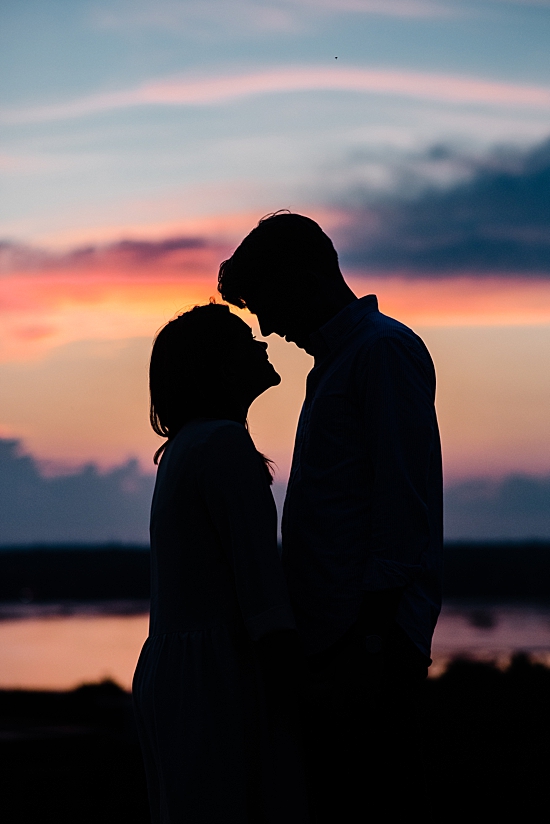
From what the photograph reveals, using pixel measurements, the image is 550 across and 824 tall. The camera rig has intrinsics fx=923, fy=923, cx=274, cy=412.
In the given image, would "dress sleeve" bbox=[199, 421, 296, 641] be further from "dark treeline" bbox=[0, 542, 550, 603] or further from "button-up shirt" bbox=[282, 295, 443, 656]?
"dark treeline" bbox=[0, 542, 550, 603]

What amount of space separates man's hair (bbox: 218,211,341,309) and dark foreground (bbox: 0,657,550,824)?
499 centimetres

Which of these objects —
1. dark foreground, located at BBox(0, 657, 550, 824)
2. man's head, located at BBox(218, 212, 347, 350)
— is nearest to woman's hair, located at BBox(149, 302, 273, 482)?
man's head, located at BBox(218, 212, 347, 350)

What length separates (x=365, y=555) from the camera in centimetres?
236

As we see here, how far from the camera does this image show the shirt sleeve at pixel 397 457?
89.0 inches

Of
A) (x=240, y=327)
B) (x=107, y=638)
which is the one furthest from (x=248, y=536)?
(x=107, y=638)

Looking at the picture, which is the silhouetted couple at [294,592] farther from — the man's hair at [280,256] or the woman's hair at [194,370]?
the man's hair at [280,256]

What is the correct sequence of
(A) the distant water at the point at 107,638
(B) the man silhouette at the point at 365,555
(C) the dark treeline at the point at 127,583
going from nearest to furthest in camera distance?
(B) the man silhouette at the point at 365,555 < (A) the distant water at the point at 107,638 < (C) the dark treeline at the point at 127,583

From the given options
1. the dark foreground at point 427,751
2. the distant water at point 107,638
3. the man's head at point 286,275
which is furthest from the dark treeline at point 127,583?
the man's head at point 286,275

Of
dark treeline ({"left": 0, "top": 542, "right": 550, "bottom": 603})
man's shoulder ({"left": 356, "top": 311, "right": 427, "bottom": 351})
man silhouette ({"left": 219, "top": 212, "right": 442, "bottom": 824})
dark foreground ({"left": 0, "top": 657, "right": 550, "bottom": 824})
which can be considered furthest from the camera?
dark treeline ({"left": 0, "top": 542, "right": 550, "bottom": 603})

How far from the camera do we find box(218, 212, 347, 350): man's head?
8.67 ft

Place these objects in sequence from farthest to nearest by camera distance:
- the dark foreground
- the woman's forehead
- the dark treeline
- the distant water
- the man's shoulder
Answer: the dark treeline < the distant water < the dark foreground < the woman's forehead < the man's shoulder

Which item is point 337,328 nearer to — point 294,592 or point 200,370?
point 200,370

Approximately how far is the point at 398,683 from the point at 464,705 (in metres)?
9.43

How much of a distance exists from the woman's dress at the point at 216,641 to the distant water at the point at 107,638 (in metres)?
11.8
